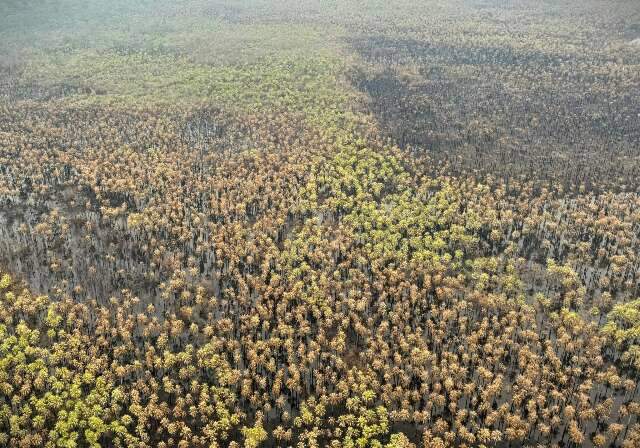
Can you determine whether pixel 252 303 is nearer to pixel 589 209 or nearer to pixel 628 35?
pixel 589 209

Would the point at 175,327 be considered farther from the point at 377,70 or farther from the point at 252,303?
the point at 377,70

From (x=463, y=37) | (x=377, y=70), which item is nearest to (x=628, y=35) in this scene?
(x=463, y=37)

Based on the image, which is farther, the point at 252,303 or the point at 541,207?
the point at 541,207

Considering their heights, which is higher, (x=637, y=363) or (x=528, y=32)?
(x=528, y=32)

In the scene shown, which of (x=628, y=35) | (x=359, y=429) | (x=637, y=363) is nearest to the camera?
(x=359, y=429)

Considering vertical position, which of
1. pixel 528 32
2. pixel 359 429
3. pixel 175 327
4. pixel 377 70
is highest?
pixel 528 32

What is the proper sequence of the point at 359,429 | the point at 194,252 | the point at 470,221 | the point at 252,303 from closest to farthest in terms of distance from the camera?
the point at 359,429 → the point at 252,303 → the point at 194,252 → the point at 470,221
